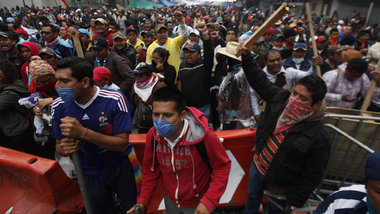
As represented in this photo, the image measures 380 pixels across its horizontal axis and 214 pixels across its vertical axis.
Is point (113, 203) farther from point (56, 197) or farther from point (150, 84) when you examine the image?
point (150, 84)

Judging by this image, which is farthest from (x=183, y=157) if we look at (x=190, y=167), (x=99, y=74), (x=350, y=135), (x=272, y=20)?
(x=350, y=135)

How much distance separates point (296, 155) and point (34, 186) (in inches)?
114

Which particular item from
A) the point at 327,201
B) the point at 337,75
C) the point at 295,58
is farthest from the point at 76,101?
the point at 295,58

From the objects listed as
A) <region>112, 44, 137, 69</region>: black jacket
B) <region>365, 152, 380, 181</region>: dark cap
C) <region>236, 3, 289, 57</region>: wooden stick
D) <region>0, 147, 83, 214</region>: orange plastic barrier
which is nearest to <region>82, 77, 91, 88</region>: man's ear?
<region>0, 147, 83, 214</region>: orange plastic barrier

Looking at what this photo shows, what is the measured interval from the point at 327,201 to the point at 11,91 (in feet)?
12.8

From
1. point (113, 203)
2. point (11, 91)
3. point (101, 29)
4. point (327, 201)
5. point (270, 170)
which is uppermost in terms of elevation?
point (101, 29)

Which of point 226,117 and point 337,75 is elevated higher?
point 337,75

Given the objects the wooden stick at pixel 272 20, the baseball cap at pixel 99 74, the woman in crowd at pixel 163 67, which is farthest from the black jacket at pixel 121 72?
the wooden stick at pixel 272 20

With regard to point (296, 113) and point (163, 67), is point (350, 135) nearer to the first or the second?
point (296, 113)

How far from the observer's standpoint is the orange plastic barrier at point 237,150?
2705mm

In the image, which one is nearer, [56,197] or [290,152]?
[290,152]

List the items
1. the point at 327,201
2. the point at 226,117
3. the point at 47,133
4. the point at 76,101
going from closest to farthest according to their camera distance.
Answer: the point at 327,201 < the point at 76,101 < the point at 47,133 < the point at 226,117

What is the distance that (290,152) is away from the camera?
205cm

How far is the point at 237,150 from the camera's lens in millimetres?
2820
